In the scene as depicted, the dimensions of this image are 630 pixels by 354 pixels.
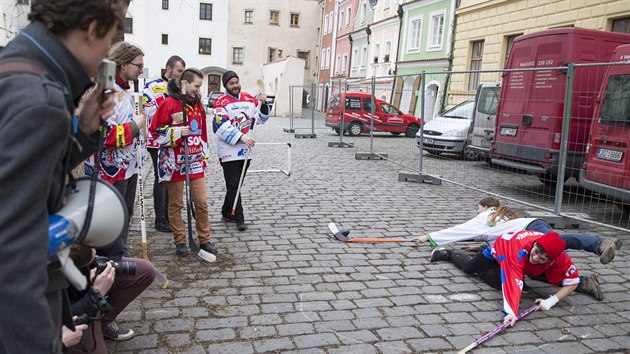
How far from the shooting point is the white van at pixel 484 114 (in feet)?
39.1

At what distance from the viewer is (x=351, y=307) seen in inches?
162

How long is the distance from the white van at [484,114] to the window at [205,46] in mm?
43851

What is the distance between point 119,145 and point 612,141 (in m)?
6.44

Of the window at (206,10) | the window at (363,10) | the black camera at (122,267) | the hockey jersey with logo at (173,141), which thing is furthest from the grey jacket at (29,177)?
the window at (206,10)

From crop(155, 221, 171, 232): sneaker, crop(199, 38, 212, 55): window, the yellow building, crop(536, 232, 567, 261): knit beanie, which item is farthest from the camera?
crop(199, 38, 212, 55): window

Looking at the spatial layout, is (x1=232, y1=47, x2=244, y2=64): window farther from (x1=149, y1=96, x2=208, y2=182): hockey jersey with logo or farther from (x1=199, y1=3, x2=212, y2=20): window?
(x1=149, y1=96, x2=208, y2=182): hockey jersey with logo

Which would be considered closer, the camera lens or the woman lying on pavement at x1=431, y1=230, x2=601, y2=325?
the camera lens

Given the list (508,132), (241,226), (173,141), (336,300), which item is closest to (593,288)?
(336,300)

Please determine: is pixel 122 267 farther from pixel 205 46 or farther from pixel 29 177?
pixel 205 46

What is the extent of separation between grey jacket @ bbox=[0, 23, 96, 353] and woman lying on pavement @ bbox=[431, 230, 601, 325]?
3401mm

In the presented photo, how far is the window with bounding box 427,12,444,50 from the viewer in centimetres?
2523

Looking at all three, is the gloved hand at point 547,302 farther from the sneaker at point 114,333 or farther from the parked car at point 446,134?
the parked car at point 446,134

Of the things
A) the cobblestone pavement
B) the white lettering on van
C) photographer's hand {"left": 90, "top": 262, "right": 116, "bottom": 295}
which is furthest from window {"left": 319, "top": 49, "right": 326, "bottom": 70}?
photographer's hand {"left": 90, "top": 262, "right": 116, "bottom": 295}

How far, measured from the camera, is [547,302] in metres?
4.20
